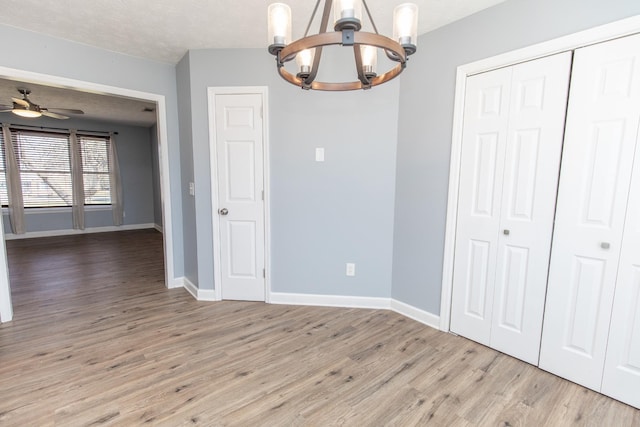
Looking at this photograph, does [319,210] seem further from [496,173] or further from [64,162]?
[64,162]

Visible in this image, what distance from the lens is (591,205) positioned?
5.83 feet

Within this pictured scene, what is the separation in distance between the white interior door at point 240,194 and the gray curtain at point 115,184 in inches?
209

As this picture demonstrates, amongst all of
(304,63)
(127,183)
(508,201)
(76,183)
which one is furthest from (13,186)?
(508,201)

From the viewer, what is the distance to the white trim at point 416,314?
8.50 feet

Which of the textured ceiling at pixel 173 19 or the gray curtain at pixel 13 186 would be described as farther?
the gray curtain at pixel 13 186

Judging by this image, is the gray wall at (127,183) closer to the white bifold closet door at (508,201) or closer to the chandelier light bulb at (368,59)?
the chandelier light bulb at (368,59)

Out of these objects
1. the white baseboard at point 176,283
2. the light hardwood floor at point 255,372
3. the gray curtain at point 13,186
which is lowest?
the light hardwood floor at point 255,372

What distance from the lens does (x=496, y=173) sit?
216 cm

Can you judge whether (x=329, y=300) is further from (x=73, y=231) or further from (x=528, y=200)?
(x=73, y=231)

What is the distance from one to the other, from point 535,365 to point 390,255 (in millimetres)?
1323

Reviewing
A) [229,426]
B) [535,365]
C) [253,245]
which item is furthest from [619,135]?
[253,245]

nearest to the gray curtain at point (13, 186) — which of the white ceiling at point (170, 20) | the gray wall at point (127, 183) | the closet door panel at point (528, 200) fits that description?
the gray wall at point (127, 183)


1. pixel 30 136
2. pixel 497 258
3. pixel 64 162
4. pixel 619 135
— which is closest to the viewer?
pixel 619 135

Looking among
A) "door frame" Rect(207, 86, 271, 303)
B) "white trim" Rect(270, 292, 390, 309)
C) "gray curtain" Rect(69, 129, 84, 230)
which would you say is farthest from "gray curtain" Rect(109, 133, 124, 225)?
"white trim" Rect(270, 292, 390, 309)
